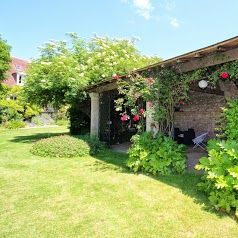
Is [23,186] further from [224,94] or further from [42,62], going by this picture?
[224,94]

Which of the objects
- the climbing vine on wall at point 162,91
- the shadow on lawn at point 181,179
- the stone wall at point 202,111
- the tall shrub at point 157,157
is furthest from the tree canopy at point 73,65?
the tall shrub at point 157,157

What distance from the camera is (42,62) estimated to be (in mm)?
9703

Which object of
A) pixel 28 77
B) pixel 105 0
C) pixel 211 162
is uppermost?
pixel 105 0

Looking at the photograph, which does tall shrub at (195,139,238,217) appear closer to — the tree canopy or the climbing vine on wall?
the climbing vine on wall

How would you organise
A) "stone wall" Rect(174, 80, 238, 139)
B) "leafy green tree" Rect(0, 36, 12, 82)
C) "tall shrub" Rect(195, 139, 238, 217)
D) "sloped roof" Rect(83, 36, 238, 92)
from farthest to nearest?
"leafy green tree" Rect(0, 36, 12, 82), "stone wall" Rect(174, 80, 238, 139), "sloped roof" Rect(83, 36, 238, 92), "tall shrub" Rect(195, 139, 238, 217)

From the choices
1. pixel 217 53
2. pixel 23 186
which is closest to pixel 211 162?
pixel 217 53

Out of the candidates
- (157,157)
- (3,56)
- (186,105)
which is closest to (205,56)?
(157,157)

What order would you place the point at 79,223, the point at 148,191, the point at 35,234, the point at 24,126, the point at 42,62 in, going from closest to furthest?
the point at 35,234 → the point at 79,223 → the point at 148,191 → the point at 42,62 → the point at 24,126

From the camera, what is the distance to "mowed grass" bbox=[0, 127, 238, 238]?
2.77 m

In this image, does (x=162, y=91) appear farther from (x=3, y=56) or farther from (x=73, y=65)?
(x=3, y=56)

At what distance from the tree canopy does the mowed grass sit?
490cm

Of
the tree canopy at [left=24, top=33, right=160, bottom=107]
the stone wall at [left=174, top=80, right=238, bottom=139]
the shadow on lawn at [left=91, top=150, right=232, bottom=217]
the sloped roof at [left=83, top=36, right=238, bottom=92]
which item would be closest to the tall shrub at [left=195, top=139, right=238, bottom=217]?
the shadow on lawn at [left=91, top=150, right=232, bottom=217]

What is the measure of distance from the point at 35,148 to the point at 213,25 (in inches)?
349

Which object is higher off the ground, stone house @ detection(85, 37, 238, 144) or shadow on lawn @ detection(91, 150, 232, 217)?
stone house @ detection(85, 37, 238, 144)
